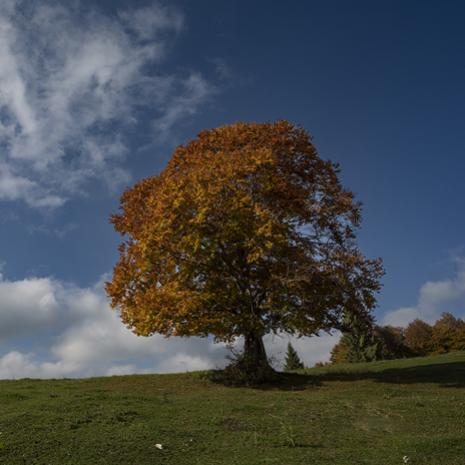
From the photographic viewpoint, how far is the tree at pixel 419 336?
67062 mm

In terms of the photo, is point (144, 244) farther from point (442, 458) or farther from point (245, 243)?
point (442, 458)

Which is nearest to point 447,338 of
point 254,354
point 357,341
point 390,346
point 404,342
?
point 404,342

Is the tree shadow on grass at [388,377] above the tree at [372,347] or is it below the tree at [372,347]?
below

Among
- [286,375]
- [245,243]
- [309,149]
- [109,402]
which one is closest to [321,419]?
[109,402]

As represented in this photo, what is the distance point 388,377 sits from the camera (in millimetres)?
25531

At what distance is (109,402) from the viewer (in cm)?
1675

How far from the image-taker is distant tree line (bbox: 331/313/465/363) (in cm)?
5306

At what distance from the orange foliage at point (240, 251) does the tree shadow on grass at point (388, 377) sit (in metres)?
2.27

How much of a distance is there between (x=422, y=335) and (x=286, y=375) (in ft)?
176

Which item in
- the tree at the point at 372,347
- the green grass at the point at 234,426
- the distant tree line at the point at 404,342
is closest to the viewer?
the green grass at the point at 234,426

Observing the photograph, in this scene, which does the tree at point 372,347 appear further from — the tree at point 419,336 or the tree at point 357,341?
the tree at point 419,336

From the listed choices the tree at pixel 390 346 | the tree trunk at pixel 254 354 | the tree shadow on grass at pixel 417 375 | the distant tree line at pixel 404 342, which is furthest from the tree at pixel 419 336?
the tree trunk at pixel 254 354

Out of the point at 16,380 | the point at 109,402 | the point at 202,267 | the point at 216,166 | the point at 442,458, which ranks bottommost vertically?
the point at 442,458

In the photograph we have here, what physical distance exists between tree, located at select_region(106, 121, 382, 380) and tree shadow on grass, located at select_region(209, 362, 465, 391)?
1.35m
